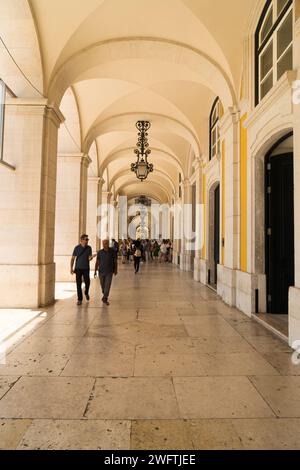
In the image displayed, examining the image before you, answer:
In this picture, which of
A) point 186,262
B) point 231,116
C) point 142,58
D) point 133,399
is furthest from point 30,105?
point 186,262

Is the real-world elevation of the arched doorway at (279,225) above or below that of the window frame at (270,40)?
below

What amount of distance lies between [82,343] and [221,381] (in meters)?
1.97

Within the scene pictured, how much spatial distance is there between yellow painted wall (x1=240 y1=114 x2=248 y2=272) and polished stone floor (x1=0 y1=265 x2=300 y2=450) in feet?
4.85

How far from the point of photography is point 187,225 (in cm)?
1537

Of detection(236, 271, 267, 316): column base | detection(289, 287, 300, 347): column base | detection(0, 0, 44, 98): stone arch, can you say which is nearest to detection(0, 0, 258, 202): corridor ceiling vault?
detection(0, 0, 44, 98): stone arch

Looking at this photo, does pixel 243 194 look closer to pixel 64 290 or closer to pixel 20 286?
pixel 20 286

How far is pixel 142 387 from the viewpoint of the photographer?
9.85 feet

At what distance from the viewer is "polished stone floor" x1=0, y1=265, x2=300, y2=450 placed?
223 centimetres

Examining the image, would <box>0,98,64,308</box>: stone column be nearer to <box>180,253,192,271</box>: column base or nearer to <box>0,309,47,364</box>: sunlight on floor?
<box>0,309,47,364</box>: sunlight on floor

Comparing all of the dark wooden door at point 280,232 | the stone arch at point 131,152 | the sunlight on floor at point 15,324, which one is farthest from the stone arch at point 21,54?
the stone arch at point 131,152

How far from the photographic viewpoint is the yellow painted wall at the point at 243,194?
21.9 ft

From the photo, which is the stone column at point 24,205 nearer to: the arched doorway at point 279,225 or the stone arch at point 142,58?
the stone arch at point 142,58

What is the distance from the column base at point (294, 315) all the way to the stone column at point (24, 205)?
477 centimetres

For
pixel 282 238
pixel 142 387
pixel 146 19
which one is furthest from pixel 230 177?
pixel 142 387
